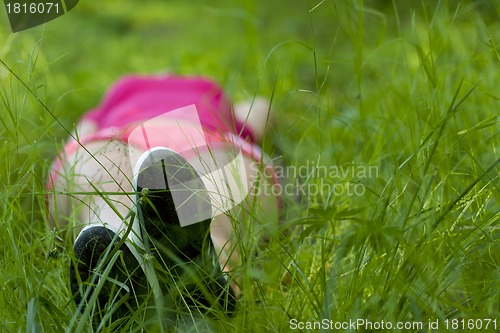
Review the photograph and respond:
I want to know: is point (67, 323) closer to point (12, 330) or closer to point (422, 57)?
point (12, 330)

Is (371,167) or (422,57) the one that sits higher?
(422,57)

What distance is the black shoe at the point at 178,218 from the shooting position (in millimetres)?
930

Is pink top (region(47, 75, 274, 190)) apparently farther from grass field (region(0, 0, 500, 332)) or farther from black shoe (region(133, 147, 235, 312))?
black shoe (region(133, 147, 235, 312))

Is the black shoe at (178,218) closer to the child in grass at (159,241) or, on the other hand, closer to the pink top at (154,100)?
the child in grass at (159,241)

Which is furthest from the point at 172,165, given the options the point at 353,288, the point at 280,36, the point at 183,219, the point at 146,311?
the point at 280,36

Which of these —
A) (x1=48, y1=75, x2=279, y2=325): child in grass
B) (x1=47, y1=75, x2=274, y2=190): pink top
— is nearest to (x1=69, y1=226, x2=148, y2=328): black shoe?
(x1=48, y1=75, x2=279, y2=325): child in grass

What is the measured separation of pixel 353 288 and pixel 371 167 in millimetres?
408

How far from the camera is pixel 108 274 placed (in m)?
0.91

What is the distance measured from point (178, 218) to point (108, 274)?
0.13 m

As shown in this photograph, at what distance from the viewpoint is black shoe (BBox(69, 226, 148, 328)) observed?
2.91ft

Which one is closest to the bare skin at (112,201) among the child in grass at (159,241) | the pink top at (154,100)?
the child in grass at (159,241)

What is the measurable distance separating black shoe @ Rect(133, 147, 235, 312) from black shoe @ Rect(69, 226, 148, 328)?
1.5 inches

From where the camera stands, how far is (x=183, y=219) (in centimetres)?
96

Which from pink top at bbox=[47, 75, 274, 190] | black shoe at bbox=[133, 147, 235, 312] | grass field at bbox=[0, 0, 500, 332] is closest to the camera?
grass field at bbox=[0, 0, 500, 332]
